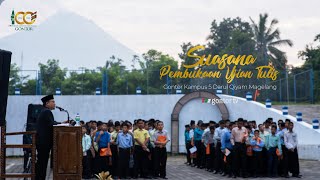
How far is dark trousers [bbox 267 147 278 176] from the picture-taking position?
52.7ft

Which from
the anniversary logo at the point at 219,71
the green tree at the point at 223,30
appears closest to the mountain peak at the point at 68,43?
the green tree at the point at 223,30

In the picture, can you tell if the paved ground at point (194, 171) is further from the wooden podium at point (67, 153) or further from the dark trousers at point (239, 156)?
the wooden podium at point (67, 153)

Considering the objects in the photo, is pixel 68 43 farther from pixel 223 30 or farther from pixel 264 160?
pixel 264 160

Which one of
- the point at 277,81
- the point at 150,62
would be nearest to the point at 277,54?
the point at 150,62

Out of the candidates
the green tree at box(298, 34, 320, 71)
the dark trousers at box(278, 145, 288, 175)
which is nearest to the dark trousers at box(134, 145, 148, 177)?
the dark trousers at box(278, 145, 288, 175)

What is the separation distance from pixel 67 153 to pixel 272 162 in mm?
8290

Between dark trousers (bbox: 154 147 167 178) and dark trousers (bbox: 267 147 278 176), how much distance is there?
293 centimetres

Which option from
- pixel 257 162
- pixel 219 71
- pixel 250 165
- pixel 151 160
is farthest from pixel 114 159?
pixel 219 71

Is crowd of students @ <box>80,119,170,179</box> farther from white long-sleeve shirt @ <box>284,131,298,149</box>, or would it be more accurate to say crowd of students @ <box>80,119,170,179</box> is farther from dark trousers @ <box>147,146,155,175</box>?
white long-sleeve shirt @ <box>284,131,298,149</box>

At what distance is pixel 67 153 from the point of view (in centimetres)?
944

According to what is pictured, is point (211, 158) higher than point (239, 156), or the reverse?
point (239, 156)

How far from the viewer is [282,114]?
76.8 feet

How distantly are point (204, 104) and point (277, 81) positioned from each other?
16.6ft

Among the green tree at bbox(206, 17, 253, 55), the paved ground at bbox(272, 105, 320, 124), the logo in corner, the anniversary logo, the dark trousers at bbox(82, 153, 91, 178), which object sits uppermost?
the green tree at bbox(206, 17, 253, 55)
